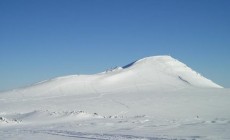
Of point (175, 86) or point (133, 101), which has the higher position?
point (175, 86)

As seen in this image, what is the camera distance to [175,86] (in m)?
75.9

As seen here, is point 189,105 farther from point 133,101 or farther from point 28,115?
point 28,115

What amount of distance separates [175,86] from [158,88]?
4375 mm

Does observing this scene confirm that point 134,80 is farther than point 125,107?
Yes

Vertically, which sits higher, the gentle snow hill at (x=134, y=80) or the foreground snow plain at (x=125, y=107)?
the gentle snow hill at (x=134, y=80)

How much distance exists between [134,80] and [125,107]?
109 ft

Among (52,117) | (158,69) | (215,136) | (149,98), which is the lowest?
(215,136)

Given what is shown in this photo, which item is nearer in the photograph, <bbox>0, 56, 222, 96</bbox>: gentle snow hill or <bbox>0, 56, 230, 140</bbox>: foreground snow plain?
<bbox>0, 56, 230, 140</bbox>: foreground snow plain

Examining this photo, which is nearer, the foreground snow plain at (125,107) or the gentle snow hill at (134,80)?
the foreground snow plain at (125,107)

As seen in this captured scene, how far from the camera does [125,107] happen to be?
166 ft

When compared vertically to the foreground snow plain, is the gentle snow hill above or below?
above

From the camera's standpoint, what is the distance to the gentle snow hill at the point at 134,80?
3009 inches

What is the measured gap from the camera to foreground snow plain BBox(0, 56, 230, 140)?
2609 centimetres

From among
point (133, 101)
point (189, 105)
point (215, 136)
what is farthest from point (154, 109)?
point (215, 136)
